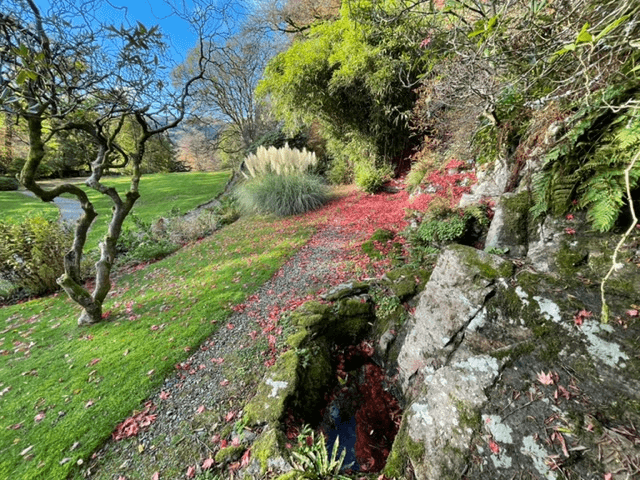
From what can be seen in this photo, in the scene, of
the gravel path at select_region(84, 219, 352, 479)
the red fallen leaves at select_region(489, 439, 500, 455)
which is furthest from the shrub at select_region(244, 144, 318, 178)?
the red fallen leaves at select_region(489, 439, 500, 455)

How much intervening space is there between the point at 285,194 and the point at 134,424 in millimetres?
5850

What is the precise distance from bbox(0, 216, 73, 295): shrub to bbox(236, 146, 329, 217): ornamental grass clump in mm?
4285

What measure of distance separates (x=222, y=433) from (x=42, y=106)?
3.36m

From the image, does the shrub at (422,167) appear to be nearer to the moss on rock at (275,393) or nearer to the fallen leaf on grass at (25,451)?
the moss on rock at (275,393)

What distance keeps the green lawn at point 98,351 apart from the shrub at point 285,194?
2207mm

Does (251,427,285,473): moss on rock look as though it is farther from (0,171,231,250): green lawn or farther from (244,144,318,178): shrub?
(0,171,231,250): green lawn

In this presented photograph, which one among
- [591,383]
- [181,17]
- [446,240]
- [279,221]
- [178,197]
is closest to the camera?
[591,383]

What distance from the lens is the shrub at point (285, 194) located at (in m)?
7.14

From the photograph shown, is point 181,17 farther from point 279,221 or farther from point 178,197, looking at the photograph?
point 178,197

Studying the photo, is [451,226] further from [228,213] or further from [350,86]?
[228,213]

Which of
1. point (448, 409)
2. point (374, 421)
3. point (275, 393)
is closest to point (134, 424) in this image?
point (275, 393)

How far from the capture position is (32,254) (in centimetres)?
466

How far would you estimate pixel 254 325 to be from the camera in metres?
3.00

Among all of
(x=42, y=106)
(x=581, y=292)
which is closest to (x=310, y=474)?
(x=581, y=292)
